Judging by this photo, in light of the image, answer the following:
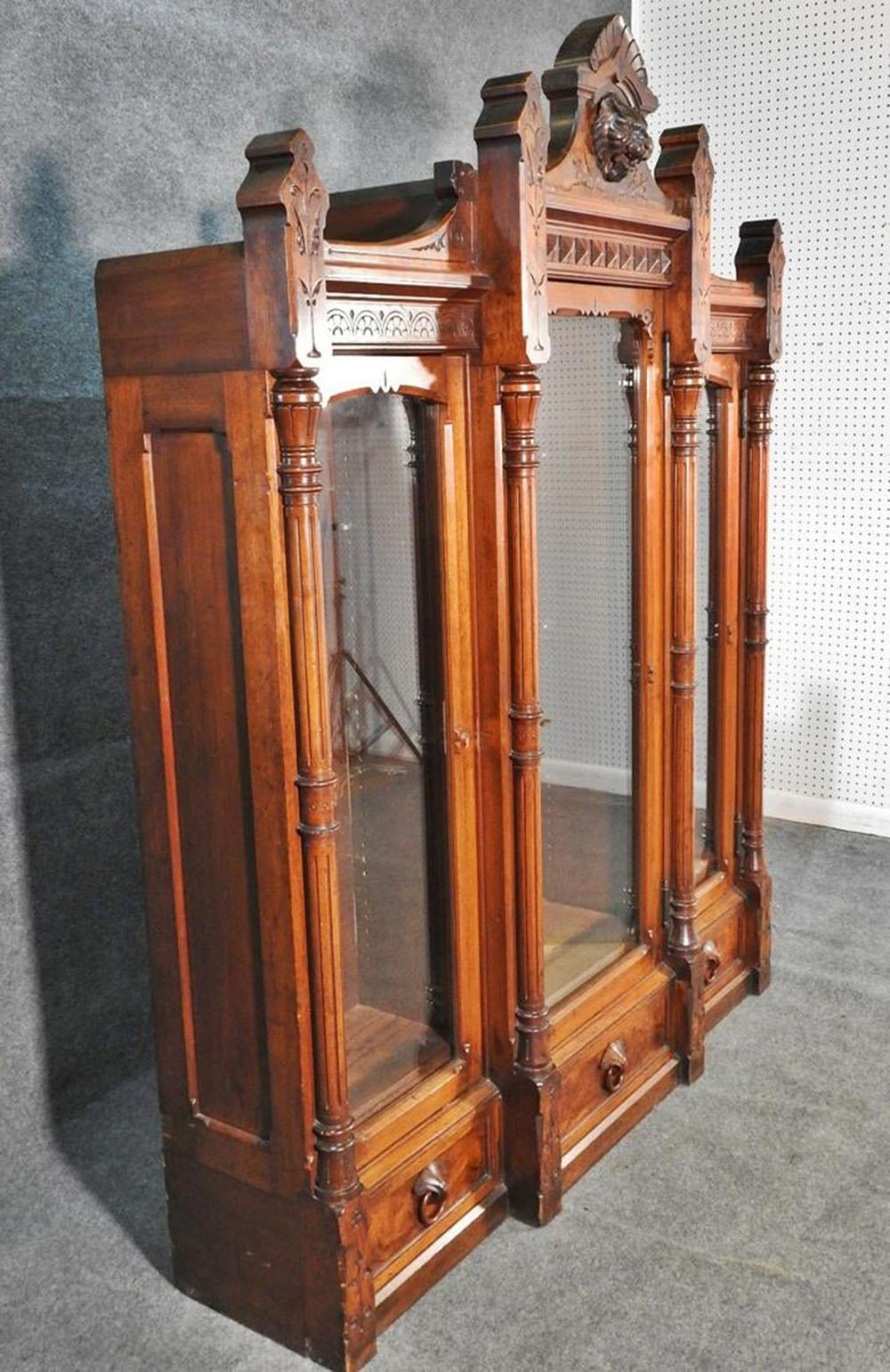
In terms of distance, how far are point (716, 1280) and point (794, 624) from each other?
97.1 inches

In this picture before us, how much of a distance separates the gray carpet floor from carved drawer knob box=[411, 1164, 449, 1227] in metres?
0.12

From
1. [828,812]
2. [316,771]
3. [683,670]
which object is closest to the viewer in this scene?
[316,771]

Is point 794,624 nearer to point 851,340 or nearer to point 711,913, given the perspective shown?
point 851,340

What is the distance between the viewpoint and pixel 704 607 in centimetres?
296

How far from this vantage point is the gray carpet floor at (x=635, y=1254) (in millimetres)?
2068

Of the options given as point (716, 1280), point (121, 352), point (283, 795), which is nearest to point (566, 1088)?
point (716, 1280)

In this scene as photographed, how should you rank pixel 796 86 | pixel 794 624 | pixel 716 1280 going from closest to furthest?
1. pixel 716 1280
2. pixel 796 86
3. pixel 794 624

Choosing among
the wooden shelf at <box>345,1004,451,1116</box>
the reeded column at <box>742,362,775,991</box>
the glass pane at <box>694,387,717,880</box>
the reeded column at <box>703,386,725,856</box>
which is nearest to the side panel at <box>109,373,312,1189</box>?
the wooden shelf at <box>345,1004,451,1116</box>

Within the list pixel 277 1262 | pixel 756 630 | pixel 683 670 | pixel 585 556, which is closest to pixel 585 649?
pixel 585 556

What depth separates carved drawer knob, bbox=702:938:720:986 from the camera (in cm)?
296

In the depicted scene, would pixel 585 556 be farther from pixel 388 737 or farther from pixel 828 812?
pixel 828 812

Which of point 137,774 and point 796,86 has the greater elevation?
point 796,86

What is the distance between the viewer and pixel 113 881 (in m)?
2.78

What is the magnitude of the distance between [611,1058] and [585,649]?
0.77 meters
